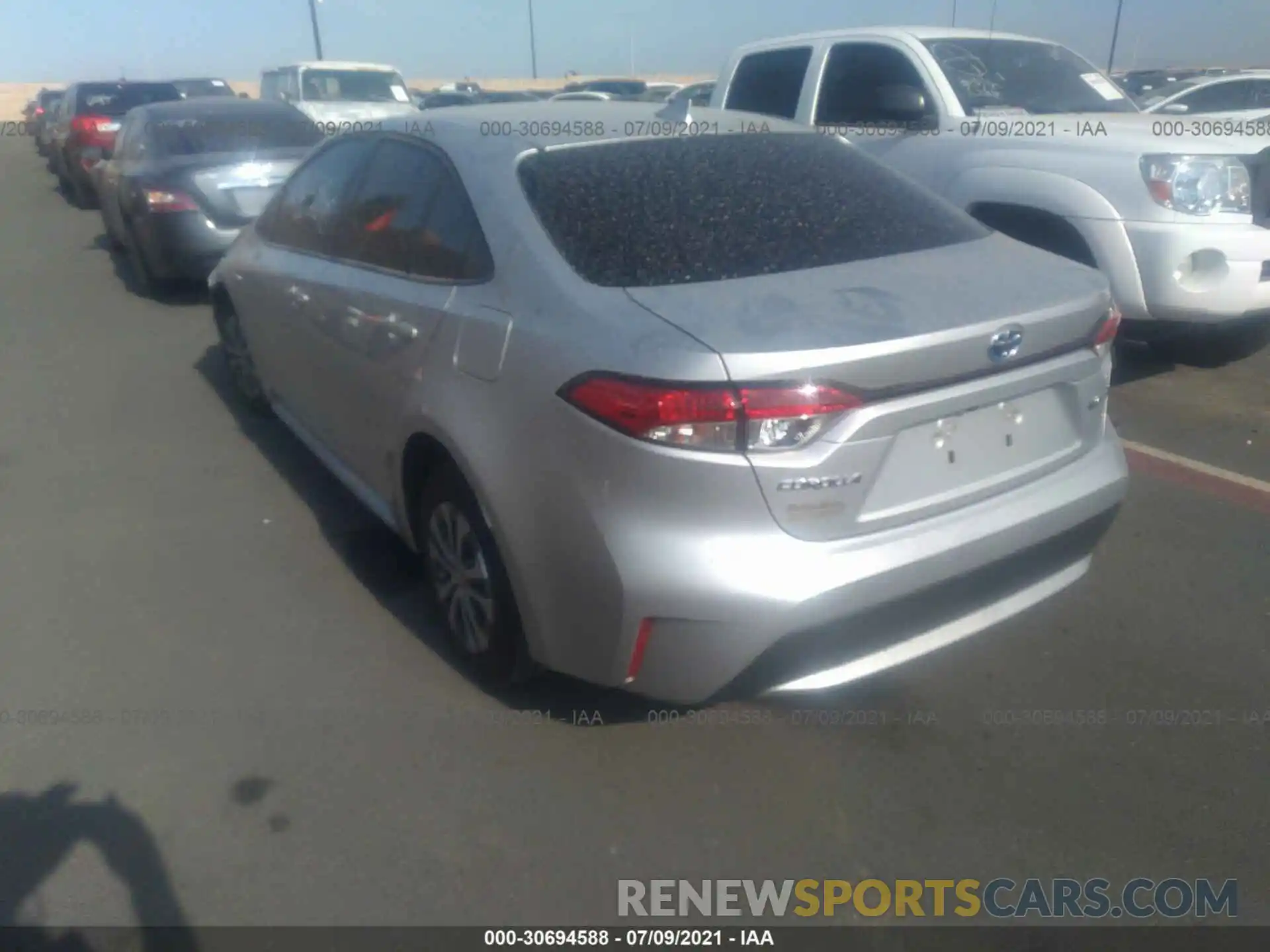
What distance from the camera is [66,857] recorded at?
108 inches

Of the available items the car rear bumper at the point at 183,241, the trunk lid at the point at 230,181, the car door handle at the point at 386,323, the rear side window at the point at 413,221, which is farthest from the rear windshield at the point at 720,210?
the car rear bumper at the point at 183,241

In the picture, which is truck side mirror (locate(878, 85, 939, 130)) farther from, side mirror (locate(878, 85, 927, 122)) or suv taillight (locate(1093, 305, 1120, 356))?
suv taillight (locate(1093, 305, 1120, 356))

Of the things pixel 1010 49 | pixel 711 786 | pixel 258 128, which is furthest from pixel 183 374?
pixel 1010 49

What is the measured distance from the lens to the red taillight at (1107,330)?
2.98 meters

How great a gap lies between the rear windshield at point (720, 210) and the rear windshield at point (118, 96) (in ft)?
48.4

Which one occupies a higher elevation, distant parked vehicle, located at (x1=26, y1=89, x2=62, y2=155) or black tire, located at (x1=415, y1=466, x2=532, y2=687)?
black tire, located at (x1=415, y1=466, x2=532, y2=687)

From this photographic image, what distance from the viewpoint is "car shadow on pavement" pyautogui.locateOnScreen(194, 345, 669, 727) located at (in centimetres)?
321

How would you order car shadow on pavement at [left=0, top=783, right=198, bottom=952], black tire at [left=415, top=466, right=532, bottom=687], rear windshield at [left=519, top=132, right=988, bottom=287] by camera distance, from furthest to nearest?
black tire at [left=415, top=466, right=532, bottom=687], rear windshield at [left=519, top=132, right=988, bottom=287], car shadow on pavement at [left=0, top=783, right=198, bottom=952]

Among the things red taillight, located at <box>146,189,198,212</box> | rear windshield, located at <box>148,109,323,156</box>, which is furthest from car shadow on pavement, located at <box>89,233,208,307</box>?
rear windshield, located at <box>148,109,323,156</box>

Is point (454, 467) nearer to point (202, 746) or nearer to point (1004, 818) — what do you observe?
point (202, 746)

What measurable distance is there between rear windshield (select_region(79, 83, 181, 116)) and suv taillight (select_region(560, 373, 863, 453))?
15.8 m

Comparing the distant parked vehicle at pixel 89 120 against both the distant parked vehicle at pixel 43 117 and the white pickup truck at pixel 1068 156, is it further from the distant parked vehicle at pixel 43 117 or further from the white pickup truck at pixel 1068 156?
the white pickup truck at pixel 1068 156

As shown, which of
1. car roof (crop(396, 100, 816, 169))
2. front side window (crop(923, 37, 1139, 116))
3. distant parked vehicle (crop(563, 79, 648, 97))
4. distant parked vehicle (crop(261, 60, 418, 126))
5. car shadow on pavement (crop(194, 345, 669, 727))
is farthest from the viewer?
distant parked vehicle (crop(563, 79, 648, 97))

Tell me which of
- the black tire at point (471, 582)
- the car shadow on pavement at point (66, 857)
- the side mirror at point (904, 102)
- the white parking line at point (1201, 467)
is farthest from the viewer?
the side mirror at point (904, 102)
